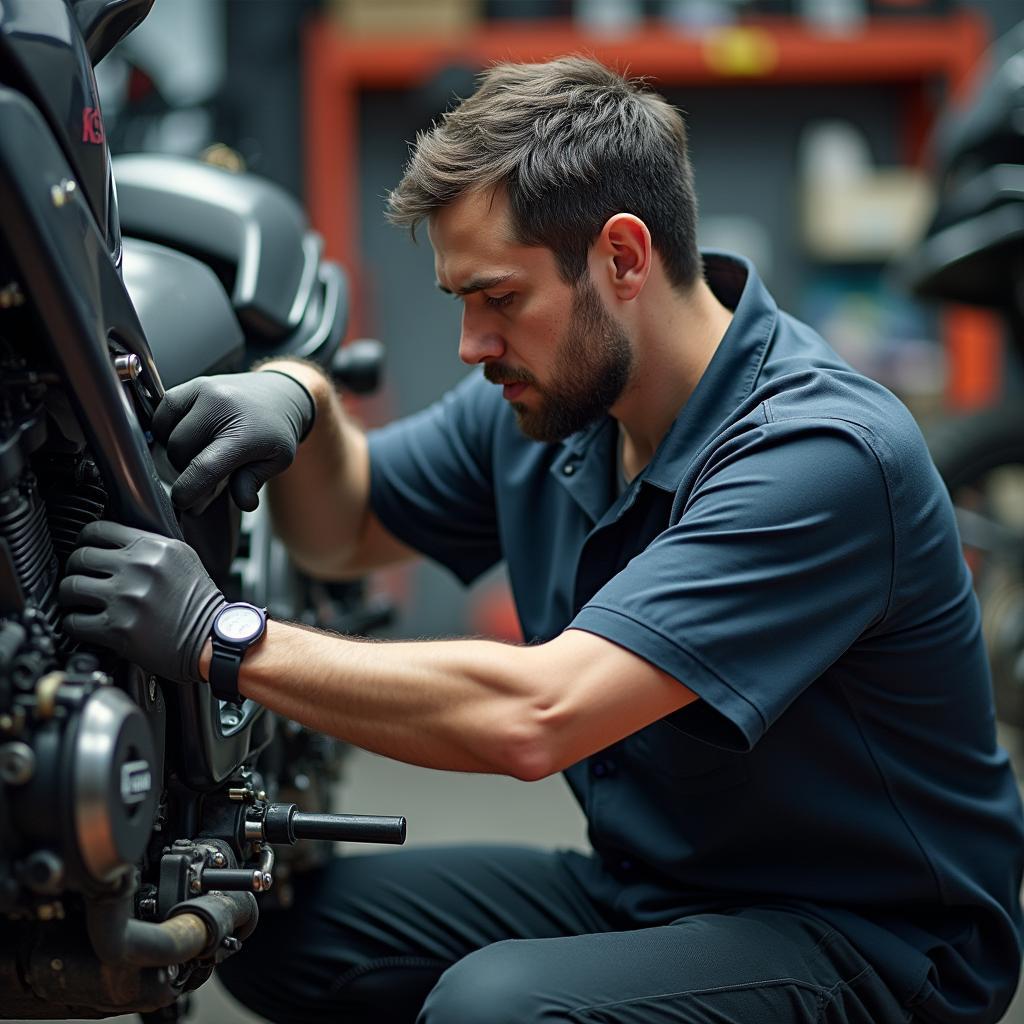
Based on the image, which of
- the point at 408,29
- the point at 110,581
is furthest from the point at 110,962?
the point at 408,29

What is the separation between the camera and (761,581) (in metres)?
1.00

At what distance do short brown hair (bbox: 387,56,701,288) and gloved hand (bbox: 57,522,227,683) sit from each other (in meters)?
0.42

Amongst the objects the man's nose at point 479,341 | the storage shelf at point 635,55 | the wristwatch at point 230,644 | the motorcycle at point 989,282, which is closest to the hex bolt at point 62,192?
the wristwatch at point 230,644

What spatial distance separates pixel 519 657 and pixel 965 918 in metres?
0.49

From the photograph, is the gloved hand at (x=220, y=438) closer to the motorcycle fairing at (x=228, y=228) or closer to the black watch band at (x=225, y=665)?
the black watch band at (x=225, y=665)

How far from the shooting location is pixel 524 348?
119 centimetres

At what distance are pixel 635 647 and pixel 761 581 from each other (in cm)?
11

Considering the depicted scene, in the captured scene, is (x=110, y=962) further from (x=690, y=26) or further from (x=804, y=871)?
(x=690, y=26)

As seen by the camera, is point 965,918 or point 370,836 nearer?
point 370,836

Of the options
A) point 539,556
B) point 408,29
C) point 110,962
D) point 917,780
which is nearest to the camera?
point 110,962

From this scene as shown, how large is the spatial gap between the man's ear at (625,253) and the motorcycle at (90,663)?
35 cm

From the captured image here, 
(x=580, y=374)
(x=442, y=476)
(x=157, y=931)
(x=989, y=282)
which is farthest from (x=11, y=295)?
(x=989, y=282)

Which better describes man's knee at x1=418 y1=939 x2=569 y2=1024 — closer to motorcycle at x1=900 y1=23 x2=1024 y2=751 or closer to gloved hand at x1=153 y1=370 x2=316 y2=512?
gloved hand at x1=153 y1=370 x2=316 y2=512

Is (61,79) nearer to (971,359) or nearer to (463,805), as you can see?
(463,805)
